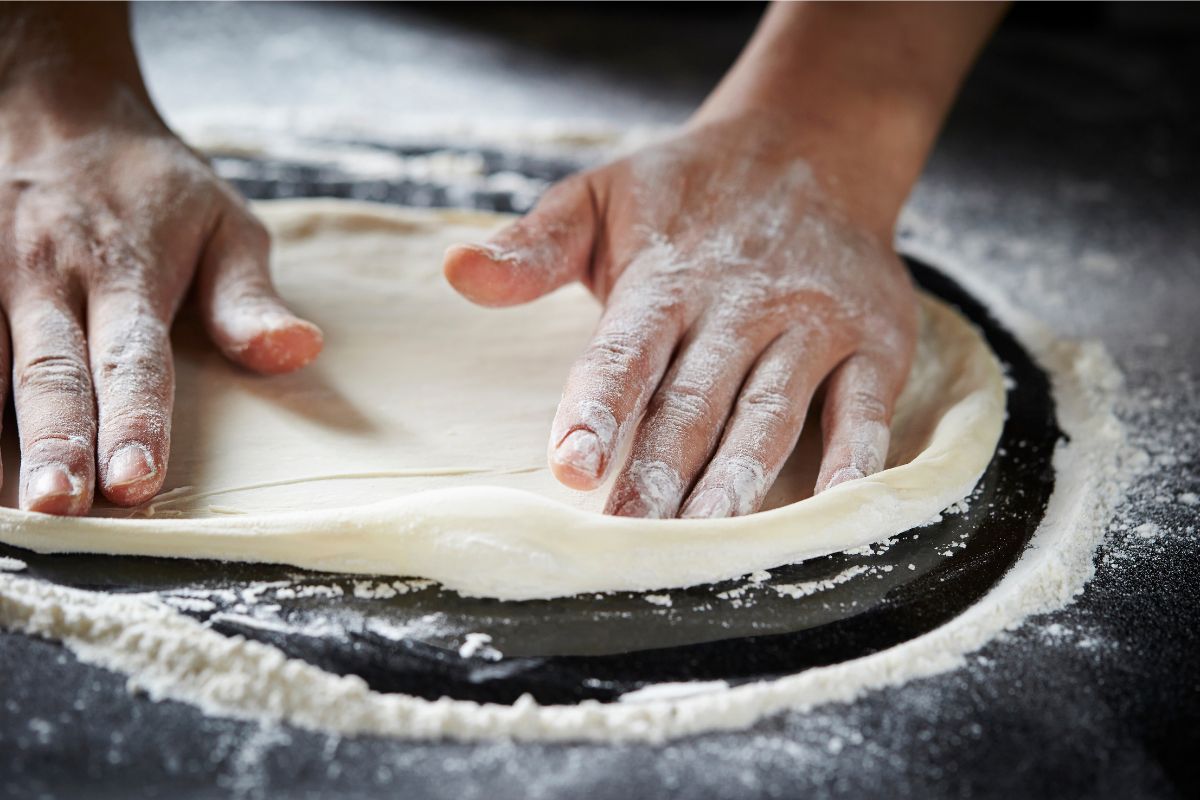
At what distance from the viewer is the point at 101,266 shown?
3.63 feet

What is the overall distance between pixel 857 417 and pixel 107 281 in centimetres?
80

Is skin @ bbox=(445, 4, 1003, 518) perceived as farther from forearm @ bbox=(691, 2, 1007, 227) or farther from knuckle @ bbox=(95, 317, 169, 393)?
knuckle @ bbox=(95, 317, 169, 393)

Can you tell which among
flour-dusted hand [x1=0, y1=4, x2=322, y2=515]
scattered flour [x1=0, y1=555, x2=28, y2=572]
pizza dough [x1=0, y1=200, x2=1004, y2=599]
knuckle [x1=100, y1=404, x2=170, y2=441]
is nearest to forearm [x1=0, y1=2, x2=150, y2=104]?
flour-dusted hand [x1=0, y1=4, x2=322, y2=515]

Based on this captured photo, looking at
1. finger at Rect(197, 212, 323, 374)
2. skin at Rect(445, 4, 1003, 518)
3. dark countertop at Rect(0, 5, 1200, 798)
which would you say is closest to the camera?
dark countertop at Rect(0, 5, 1200, 798)

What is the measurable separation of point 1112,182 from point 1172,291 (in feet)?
1.39

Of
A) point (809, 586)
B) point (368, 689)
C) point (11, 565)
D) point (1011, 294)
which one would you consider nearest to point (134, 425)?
point (11, 565)

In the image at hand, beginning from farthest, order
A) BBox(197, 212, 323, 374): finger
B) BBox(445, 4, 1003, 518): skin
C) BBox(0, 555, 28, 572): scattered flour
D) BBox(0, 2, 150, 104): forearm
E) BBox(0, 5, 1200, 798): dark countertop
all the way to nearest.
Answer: BBox(0, 2, 150, 104): forearm
BBox(197, 212, 323, 374): finger
BBox(445, 4, 1003, 518): skin
BBox(0, 555, 28, 572): scattered flour
BBox(0, 5, 1200, 798): dark countertop

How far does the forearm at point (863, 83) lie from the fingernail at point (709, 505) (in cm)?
53

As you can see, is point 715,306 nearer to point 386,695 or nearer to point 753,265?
point 753,265

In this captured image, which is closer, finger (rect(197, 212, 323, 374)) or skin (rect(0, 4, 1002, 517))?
skin (rect(0, 4, 1002, 517))

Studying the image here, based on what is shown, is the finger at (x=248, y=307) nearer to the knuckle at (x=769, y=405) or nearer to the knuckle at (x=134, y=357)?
the knuckle at (x=134, y=357)

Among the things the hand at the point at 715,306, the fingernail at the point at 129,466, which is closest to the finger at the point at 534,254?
the hand at the point at 715,306

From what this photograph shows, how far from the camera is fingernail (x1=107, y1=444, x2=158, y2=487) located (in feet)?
2.96

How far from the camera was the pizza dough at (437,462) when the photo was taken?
87 cm
